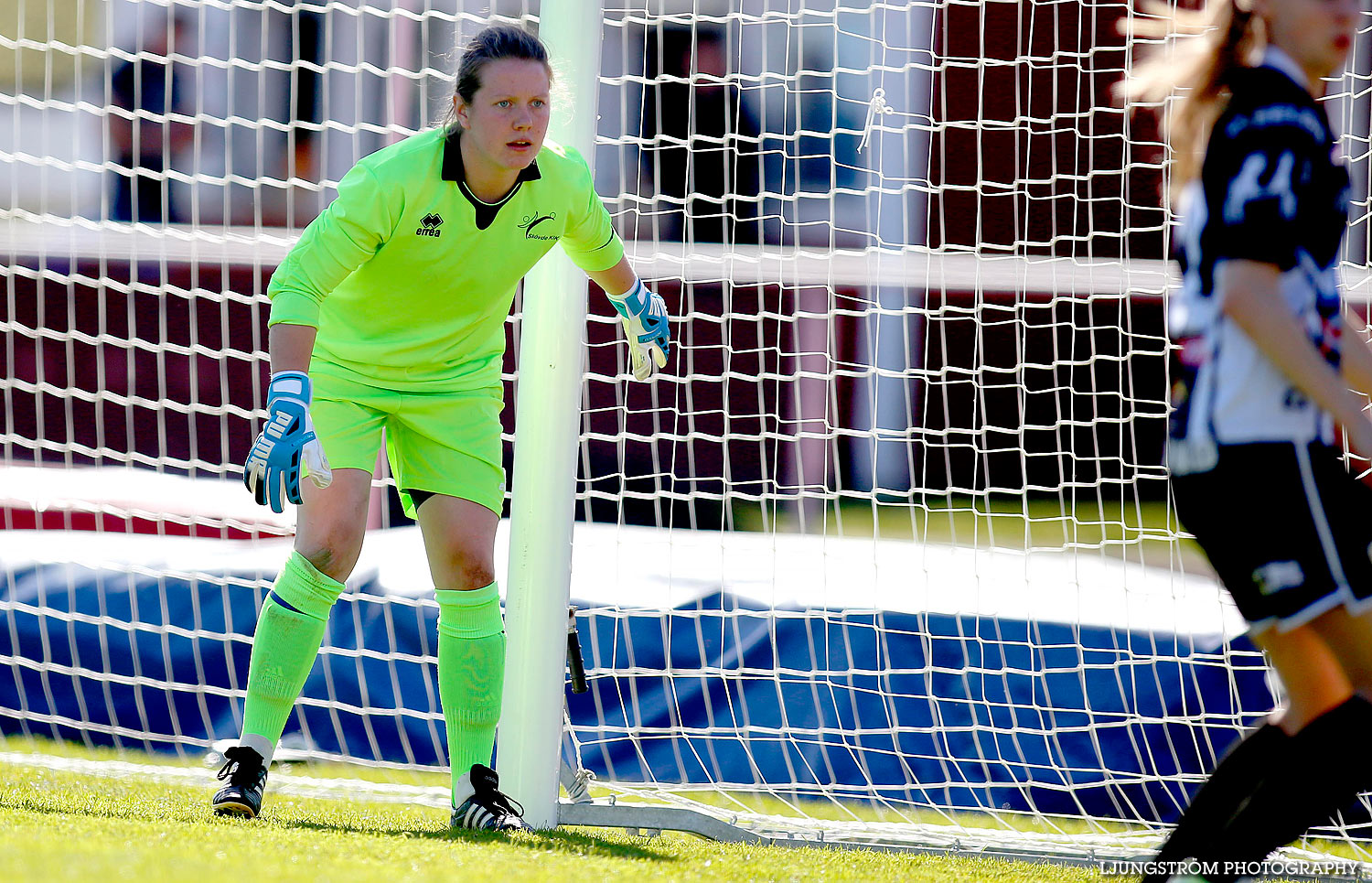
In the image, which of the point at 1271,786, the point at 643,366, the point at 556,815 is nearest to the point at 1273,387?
the point at 1271,786

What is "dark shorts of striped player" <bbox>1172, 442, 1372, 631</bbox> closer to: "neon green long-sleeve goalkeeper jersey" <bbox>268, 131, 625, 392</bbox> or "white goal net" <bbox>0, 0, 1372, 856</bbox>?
"white goal net" <bbox>0, 0, 1372, 856</bbox>

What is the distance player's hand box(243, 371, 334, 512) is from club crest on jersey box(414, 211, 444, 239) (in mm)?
445

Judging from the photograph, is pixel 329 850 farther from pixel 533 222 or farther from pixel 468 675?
pixel 533 222

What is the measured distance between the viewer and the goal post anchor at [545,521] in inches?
Answer: 123

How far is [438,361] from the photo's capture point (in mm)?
2934

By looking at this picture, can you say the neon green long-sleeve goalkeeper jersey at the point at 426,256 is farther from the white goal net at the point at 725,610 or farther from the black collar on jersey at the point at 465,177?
the white goal net at the point at 725,610

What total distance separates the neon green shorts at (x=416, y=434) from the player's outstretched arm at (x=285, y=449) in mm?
301

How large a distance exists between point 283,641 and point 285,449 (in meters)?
0.59

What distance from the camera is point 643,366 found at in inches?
128

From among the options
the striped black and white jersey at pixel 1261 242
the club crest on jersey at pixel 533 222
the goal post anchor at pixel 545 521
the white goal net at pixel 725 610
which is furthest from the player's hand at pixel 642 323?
the striped black and white jersey at pixel 1261 242

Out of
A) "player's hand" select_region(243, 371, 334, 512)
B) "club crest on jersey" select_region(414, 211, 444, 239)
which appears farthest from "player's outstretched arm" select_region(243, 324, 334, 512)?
"club crest on jersey" select_region(414, 211, 444, 239)

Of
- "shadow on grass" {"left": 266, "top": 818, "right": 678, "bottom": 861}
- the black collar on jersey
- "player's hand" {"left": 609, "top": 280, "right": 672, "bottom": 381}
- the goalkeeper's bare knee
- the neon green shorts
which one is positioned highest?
the black collar on jersey

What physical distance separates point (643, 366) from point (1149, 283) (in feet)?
14.7

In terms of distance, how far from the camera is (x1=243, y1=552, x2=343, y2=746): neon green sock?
2875mm
